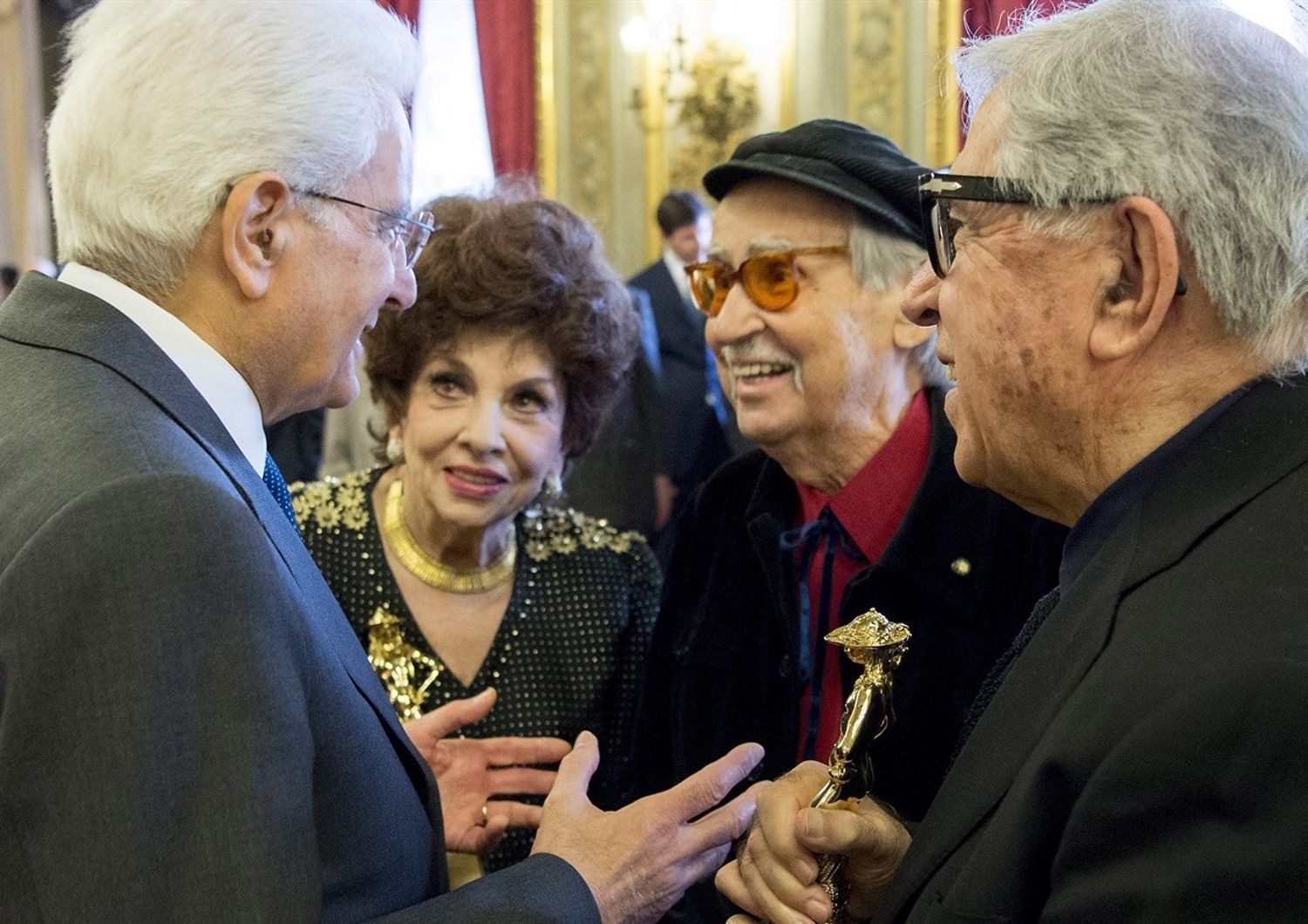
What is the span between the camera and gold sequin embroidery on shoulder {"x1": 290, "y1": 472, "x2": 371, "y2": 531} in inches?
101

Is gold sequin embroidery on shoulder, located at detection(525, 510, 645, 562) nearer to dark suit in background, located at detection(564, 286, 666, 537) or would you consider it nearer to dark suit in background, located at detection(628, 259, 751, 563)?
dark suit in background, located at detection(564, 286, 666, 537)

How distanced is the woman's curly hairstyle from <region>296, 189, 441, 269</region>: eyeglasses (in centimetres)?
68

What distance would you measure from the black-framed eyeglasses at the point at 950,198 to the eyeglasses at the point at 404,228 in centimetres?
64

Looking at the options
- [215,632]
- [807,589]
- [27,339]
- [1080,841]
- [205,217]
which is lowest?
[807,589]

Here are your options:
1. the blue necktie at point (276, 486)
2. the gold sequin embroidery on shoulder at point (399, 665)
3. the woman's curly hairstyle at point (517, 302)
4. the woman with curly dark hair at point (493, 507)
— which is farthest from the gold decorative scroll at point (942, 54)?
the blue necktie at point (276, 486)

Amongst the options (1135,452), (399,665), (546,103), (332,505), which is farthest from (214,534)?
(546,103)

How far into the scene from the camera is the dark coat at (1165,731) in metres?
0.97

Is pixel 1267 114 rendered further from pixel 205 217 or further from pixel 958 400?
pixel 205 217

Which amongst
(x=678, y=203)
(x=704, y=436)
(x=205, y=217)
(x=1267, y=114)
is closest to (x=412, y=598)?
(x=205, y=217)

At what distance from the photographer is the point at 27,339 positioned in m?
1.35

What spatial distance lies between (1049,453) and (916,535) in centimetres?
65

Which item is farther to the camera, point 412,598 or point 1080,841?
point 412,598

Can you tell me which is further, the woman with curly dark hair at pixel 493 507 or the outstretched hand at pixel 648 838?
the woman with curly dark hair at pixel 493 507

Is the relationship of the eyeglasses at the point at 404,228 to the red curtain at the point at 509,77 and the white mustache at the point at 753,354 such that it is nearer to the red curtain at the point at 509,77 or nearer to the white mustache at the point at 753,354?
the white mustache at the point at 753,354
